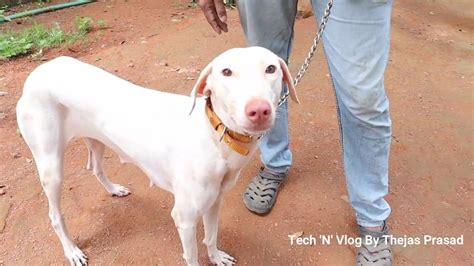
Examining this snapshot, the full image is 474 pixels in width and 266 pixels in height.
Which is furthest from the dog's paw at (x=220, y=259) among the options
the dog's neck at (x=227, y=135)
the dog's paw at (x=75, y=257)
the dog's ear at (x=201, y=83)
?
the dog's ear at (x=201, y=83)

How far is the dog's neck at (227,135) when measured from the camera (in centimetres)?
180

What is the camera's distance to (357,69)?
6.75 feet

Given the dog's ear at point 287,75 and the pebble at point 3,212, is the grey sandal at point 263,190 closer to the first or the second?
the dog's ear at point 287,75

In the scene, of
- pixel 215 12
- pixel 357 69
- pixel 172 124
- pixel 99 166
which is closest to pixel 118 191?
pixel 99 166

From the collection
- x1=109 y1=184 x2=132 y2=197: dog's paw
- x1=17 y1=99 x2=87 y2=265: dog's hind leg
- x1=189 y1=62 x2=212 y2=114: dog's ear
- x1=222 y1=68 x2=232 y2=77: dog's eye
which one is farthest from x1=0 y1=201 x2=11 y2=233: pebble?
x1=222 y1=68 x2=232 y2=77: dog's eye

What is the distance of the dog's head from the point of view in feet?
5.08

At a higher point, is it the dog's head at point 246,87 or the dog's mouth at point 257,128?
the dog's head at point 246,87

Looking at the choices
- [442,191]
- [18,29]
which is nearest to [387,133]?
[442,191]

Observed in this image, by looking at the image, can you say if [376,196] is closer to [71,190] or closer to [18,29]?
[71,190]

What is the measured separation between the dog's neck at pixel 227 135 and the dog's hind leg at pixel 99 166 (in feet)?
3.42

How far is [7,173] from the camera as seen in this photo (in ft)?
10.1

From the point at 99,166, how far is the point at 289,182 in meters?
1.18

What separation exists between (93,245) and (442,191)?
6.96 ft

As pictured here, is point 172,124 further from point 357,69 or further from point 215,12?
point 357,69
